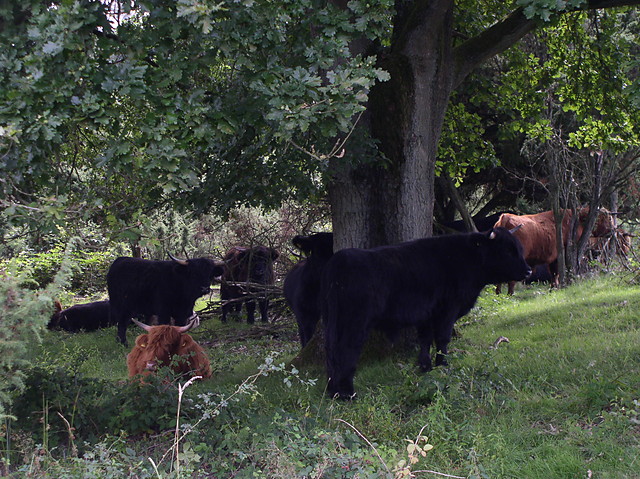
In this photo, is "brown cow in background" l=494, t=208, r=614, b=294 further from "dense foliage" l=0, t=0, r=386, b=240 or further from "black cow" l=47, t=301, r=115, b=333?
"dense foliage" l=0, t=0, r=386, b=240

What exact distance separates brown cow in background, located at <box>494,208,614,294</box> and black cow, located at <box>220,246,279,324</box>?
18.3ft

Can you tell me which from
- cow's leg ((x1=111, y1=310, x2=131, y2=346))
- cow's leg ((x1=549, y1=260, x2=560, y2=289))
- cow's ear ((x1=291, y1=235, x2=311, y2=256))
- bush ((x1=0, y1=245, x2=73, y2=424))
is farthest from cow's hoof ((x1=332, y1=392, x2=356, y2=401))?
cow's leg ((x1=549, y1=260, x2=560, y2=289))

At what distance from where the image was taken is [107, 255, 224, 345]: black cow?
43.7 ft

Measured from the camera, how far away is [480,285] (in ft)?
30.0

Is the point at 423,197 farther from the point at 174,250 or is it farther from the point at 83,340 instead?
the point at 174,250

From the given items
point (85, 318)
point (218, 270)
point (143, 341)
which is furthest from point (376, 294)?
point (85, 318)

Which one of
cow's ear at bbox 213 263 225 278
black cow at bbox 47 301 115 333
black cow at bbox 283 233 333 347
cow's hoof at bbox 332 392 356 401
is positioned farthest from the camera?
black cow at bbox 47 301 115 333

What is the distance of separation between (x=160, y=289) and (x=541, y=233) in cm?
923

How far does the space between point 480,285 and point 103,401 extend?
5281 mm

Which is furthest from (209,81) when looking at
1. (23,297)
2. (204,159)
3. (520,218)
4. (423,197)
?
(520,218)

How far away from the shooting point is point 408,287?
26.1 ft

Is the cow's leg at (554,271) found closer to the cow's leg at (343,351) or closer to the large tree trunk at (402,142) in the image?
the large tree trunk at (402,142)

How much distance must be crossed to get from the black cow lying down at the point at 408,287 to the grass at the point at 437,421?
477mm

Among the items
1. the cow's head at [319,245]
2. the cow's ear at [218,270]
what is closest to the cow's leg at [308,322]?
the cow's head at [319,245]
